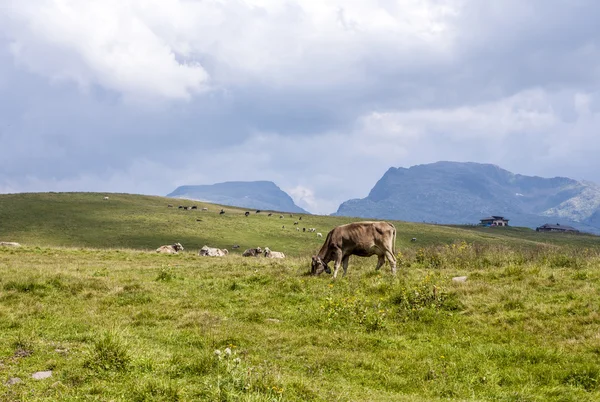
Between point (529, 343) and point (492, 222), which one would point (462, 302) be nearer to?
point (529, 343)

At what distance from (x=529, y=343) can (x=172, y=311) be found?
10.1 metres

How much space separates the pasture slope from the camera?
25.5ft

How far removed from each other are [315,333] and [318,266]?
315 inches

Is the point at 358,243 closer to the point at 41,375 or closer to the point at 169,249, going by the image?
the point at 41,375

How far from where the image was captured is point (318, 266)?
19922mm

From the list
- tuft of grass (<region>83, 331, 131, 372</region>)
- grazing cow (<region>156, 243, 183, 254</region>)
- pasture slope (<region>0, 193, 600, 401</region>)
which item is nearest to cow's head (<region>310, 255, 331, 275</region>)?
pasture slope (<region>0, 193, 600, 401</region>)

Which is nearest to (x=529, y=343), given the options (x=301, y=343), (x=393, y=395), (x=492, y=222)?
(x=393, y=395)

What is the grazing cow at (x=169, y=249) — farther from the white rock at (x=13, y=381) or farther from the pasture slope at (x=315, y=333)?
the white rock at (x=13, y=381)

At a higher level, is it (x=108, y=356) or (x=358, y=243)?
(x=358, y=243)

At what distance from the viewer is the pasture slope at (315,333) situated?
7758 mm

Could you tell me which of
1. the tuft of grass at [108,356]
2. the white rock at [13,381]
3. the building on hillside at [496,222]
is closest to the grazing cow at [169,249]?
the tuft of grass at [108,356]

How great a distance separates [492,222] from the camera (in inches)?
7308

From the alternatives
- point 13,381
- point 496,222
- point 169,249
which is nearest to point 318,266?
point 13,381

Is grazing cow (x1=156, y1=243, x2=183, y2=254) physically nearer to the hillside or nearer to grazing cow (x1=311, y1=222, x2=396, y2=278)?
the hillside
